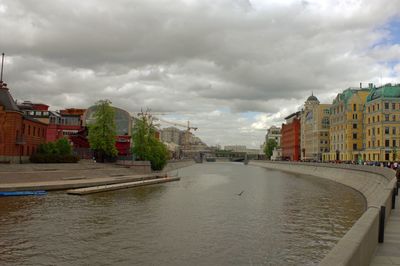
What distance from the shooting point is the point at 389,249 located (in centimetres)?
1524

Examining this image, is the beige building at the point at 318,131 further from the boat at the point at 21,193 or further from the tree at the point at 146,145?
the boat at the point at 21,193

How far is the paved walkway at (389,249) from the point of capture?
13328 mm

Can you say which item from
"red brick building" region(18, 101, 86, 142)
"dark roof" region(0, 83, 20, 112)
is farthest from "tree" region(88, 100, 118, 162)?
"red brick building" region(18, 101, 86, 142)

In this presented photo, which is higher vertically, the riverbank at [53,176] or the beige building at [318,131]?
the beige building at [318,131]

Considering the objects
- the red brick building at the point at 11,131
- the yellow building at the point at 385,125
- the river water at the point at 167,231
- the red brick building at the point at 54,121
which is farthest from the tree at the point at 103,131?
the yellow building at the point at 385,125

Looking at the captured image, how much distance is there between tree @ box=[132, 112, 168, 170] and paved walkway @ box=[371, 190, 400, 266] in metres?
92.3

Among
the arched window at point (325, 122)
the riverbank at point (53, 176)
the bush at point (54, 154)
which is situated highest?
the arched window at point (325, 122)

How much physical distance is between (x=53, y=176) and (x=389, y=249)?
203 ft

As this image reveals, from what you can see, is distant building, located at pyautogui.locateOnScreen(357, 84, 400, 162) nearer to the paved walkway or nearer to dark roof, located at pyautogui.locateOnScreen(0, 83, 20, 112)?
dark roof, located at pyautogui.locateOnScreen(0, 83, 20, 112)

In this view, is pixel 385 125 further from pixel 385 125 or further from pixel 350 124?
pixel 350 124

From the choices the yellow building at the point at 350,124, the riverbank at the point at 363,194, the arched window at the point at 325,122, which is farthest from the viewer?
the arched window at the point at 325,122

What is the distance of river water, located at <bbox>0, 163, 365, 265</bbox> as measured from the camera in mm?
22672

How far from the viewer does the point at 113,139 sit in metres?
103

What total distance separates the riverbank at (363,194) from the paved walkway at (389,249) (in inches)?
10.6
